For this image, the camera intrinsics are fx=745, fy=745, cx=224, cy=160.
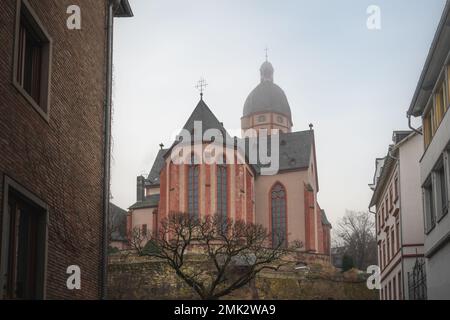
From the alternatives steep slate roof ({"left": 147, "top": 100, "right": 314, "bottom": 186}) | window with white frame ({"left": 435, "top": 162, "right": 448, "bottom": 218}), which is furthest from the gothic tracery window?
window with white frame ({"left": 435, "top": 162, "right": 448, "bottom": 218})

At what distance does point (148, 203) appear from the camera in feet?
220

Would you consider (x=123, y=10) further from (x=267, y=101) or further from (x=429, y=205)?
(x=267, y=101)

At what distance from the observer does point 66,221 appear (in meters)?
12.9

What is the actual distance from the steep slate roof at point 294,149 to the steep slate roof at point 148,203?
9350 millimetres

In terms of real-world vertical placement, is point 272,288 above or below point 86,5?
below

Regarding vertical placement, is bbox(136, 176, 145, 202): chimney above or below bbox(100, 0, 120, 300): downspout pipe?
above

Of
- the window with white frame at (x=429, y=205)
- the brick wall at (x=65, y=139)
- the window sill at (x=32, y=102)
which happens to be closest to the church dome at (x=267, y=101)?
the window with white frame at (x=429, y=205)

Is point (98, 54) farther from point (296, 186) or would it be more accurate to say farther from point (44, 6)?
point (296, 186)

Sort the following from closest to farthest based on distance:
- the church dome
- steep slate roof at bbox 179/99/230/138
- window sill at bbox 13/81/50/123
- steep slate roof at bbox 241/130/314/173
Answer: window sill at bbox 13/81/50/123, steep slate roof at bbox 179/99/230/138, steep slate roof at bbox 241/130/314/173, the church dome

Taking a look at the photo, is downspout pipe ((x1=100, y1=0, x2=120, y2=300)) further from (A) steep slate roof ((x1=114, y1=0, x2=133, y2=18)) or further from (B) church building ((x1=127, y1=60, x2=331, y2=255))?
(B) church building ((x1=127, y1=60, x2=331, y2=255))

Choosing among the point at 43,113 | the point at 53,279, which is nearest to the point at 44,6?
the point at 43,113

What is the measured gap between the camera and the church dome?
93062mm

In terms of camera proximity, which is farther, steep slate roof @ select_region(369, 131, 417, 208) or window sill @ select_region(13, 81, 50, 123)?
steep slate roof @ select_region(369, 131, 417, 208)

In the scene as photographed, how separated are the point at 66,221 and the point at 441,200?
464 inches
